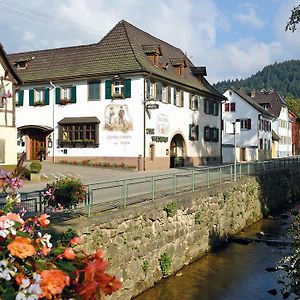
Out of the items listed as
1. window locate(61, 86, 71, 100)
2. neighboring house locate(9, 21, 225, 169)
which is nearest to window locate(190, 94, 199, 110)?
neighboring house locate(9, 21, 225, 169)

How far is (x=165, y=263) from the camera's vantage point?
42.4 ft

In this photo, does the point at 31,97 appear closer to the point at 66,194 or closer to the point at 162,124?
the point at 162,124

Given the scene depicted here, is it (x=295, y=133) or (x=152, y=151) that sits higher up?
(x=295, y=133)

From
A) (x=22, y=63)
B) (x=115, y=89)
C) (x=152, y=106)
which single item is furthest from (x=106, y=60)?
(x=22, y=63)

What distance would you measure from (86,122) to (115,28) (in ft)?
27.1

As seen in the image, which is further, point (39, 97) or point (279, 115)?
point (279, 115)

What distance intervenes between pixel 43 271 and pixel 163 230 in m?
10.9

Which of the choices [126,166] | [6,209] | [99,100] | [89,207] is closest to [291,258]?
[89,207]

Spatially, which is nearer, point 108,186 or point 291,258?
point 291,258

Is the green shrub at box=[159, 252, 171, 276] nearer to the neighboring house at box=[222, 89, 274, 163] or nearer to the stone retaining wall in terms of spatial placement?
the stone retaining wall

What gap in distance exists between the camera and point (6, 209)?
2.92 m

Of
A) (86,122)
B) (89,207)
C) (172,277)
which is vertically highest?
(86,122)

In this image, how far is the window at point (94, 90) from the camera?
33.3m

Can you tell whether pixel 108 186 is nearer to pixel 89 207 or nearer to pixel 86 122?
pixel 89 207
